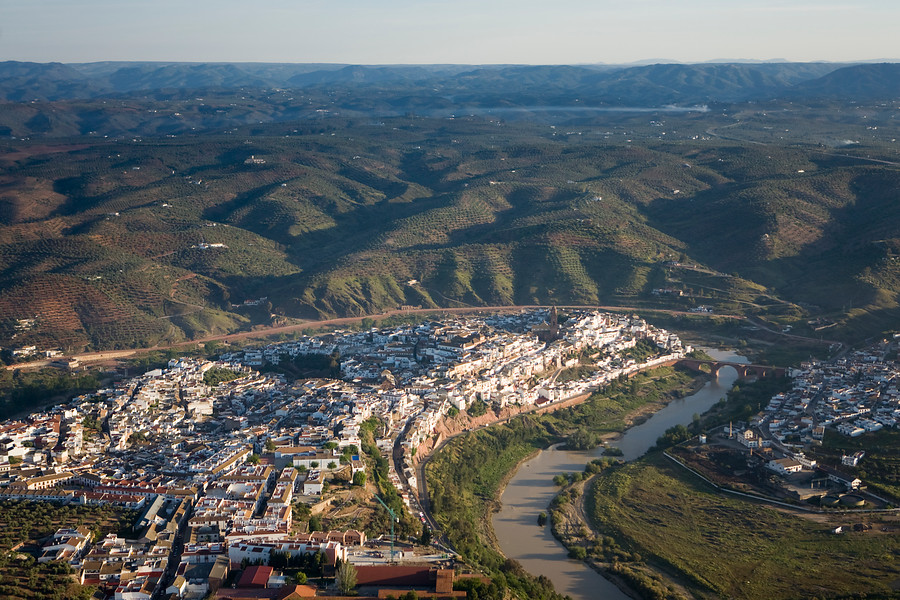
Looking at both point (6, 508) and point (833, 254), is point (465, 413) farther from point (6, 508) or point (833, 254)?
point (833, 254)

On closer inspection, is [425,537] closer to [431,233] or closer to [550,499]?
[550,499]

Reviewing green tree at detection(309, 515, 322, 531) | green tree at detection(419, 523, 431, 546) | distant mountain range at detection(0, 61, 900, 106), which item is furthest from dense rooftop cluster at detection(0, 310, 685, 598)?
distant mountain range at detection(0, 61, 900, 106)

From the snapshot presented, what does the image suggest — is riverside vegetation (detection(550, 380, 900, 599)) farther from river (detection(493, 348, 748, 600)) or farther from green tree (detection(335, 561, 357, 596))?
green tree (detection(335, 561, 357, 596))

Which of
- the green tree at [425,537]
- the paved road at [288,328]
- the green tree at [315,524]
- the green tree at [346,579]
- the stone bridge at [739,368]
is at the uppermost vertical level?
the green tree at [346,579]

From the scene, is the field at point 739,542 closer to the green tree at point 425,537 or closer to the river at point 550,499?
the river at point 550,499

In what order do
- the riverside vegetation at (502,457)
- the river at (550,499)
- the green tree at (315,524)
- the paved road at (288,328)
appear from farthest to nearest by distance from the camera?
1. the paved road at (288,328)
2. the river at (550,499)
3. the riverside vegetation at (502,457)
4. the green tree at (315,524)

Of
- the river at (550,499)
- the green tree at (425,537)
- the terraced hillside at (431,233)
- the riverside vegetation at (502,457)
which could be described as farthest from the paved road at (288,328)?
the green tree at (425,537)
